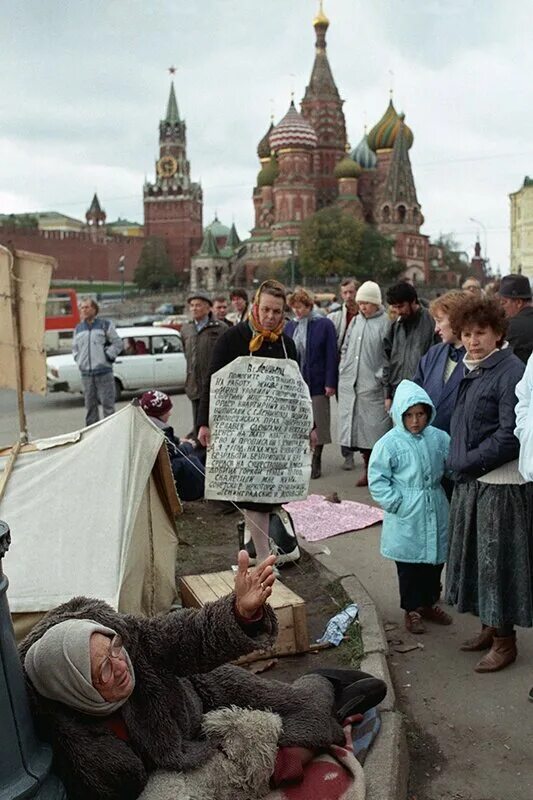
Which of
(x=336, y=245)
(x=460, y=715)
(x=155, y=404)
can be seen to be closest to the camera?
(x=460, y=715)

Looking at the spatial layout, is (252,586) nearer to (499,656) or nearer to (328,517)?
(499,656)

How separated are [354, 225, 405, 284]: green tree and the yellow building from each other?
38.3 feet

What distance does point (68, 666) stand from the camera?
2.37 meters

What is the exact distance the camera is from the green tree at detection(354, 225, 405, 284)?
73.9 meters

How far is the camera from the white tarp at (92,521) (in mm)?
4258

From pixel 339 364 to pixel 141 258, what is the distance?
91.9 metres

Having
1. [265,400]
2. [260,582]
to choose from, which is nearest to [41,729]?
[260,582]

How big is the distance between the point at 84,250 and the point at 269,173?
26.5 meters

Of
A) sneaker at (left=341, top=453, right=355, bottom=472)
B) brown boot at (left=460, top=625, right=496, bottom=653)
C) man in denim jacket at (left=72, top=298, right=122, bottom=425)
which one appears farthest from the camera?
man in denim jacket at (left=72, top=298, right=122, bottom=425)

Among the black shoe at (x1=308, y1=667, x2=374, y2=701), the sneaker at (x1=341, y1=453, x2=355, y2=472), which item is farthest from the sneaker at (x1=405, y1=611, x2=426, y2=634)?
the sneaker at (x1=341, y1=453, x2=355, y2=472)

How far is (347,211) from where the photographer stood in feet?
258

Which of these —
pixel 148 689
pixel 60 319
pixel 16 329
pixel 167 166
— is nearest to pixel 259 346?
pixel 16 329

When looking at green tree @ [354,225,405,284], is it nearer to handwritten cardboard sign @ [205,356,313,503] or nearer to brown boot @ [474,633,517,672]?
handwritten cardboard sign @ [205,356,313,503]

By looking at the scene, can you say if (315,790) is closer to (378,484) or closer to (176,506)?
(378,484)
